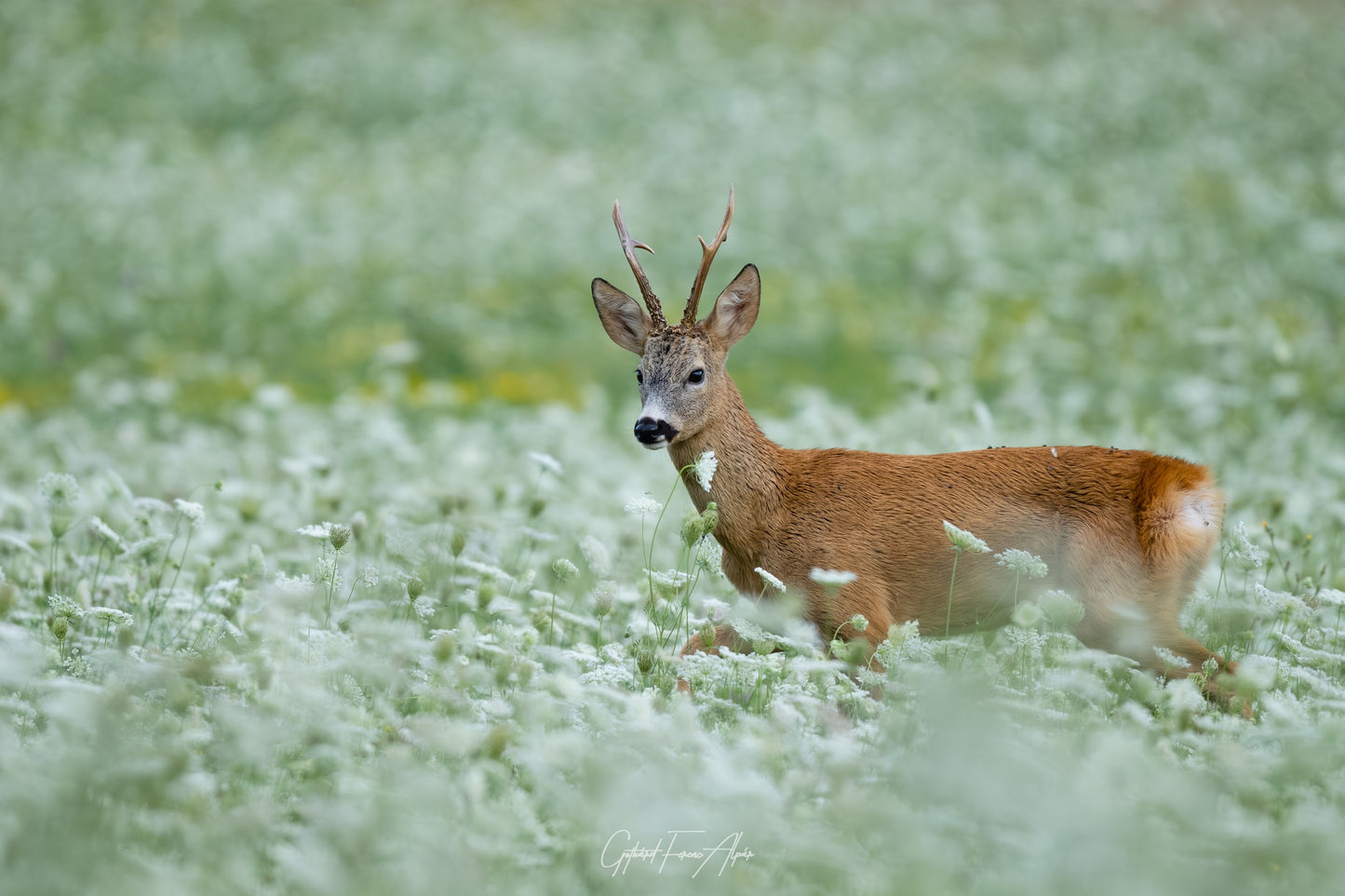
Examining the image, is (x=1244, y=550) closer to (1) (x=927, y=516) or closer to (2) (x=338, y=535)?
(1) (x=927, y=516)

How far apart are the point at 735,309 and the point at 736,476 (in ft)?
2.28

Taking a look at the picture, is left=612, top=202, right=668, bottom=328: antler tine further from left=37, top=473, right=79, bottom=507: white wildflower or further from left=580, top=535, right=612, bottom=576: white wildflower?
left=37, top=473, right=79, bottom=507: white wildflower

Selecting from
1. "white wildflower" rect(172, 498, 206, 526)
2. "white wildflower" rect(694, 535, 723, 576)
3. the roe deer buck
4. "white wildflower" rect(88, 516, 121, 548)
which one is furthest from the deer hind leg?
"white wildflower" rect(88, 516, 121, 548)

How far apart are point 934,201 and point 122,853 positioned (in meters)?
13.1

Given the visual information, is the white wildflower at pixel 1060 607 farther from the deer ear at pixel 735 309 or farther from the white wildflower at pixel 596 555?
the deer ear at pixel 735 309

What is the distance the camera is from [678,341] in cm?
480

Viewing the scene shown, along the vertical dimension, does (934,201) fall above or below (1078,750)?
above

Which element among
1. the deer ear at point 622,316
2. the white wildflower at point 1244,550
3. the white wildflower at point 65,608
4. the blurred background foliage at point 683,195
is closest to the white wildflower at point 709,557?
the deer ear at point 622,316

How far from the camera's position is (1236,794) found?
3.17 m

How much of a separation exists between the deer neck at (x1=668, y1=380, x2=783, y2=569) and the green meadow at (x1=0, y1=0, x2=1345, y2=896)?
0.61 ft

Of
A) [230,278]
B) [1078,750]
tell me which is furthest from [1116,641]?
[230,278]

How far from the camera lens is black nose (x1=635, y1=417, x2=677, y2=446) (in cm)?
445

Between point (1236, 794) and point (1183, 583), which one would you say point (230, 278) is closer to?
point (1183, 583)

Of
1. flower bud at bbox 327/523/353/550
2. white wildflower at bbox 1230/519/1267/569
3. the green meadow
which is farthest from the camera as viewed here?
A: flower bud at bbox 327/523/353/550
